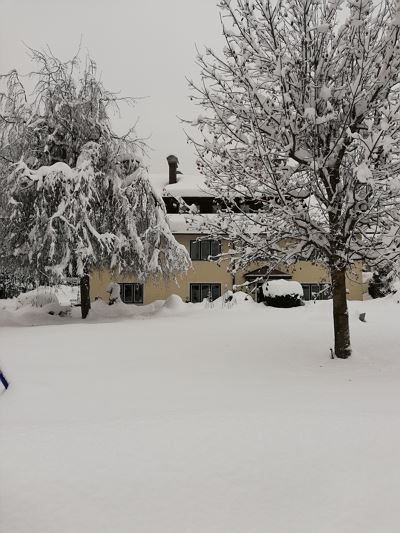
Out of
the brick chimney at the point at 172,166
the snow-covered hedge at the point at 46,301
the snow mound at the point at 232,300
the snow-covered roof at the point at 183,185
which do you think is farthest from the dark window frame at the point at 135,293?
the snow mound at the point at 232,300

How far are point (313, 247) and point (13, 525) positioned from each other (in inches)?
291

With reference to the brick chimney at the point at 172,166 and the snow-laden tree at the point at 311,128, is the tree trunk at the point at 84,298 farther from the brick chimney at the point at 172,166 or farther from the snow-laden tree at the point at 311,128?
the brick chimney at the point at 172,166

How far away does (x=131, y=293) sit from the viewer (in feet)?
104

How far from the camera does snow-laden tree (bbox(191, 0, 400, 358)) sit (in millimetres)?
8586

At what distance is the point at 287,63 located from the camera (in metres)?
8.69

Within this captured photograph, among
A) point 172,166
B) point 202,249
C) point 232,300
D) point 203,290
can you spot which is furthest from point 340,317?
point 172,166

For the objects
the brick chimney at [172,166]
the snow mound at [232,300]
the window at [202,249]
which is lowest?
the snow mound at [232,300]

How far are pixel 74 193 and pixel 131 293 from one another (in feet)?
49.7

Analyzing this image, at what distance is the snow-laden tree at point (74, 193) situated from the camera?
1716 cm

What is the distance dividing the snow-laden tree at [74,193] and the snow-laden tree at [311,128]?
8397 mm

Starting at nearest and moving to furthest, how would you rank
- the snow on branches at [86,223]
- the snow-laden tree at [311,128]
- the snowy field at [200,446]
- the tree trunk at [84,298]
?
the snowy field at [200,446]
the snow-laden tree at [311,128]
the snow on branches at [86,223]
the tree trunk at [84,298]

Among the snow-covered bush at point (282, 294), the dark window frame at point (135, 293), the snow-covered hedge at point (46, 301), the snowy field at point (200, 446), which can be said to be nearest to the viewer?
the snowy field at point (200, 446)

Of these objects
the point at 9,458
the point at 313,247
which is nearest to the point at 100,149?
the point at 313,247

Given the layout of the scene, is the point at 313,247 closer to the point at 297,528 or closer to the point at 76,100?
the point at 297,528
